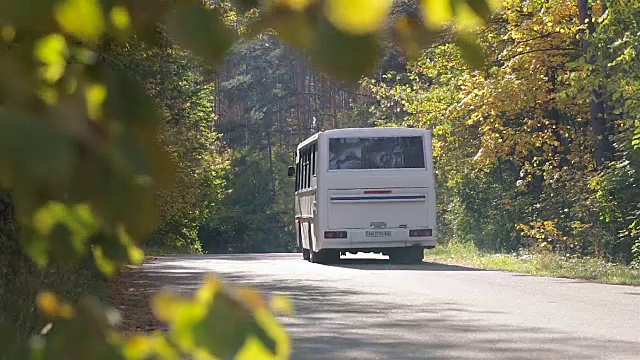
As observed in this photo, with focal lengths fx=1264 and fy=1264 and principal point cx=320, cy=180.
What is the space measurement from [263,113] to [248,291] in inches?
3320

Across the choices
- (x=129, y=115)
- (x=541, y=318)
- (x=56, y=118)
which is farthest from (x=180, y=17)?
(x=541, y=318)

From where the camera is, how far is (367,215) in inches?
1119

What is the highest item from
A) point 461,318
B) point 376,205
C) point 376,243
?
point 376,205

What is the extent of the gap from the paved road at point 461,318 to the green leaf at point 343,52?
3.91 metres

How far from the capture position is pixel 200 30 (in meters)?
1.57

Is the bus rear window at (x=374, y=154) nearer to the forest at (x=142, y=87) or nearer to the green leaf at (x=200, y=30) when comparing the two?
the forest at (x=142, y=87)

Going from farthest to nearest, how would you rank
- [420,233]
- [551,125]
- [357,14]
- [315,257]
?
1. [551,125]
2. [315,257]
3. [420,233]
4. [357,14]

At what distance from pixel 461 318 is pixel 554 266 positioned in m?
12.8

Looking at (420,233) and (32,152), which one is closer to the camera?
(32,152)

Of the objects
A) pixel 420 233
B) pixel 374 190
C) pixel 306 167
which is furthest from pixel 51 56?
pixel 306 167

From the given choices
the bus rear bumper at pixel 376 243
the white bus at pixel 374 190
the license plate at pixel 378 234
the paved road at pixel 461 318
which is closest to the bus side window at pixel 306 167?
the white bus at pixel 374 190

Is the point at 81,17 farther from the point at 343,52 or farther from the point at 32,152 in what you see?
the point at 343,52

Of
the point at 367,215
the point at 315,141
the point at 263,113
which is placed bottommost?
the point at 367,215

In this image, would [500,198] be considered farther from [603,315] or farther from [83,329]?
[83,329]
